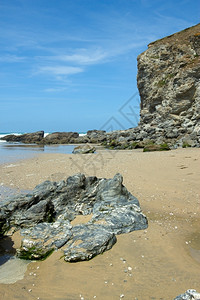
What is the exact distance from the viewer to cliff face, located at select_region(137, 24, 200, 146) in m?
33.5

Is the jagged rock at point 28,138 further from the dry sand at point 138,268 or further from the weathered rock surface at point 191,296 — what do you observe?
the weathered rock surface at point 191,296

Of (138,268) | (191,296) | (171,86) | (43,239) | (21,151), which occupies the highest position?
(171,86)

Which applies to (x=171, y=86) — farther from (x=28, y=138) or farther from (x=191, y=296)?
(x=28, y=138)

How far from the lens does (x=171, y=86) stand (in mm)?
38031

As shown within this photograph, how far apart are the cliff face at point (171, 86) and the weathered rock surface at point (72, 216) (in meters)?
21.7

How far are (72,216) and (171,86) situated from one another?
3516cm

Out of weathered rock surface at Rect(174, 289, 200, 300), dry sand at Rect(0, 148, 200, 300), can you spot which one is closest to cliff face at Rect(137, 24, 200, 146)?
dry sand at Rect(0, 148, 200, 300)

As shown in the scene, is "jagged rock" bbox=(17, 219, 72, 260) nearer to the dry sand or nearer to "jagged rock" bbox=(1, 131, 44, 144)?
the dry sand

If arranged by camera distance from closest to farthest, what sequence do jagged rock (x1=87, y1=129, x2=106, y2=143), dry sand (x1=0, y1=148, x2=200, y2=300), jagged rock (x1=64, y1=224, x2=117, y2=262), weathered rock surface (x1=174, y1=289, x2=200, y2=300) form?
weathered rock surface (x1=174, y1=289, x2=200, y2=300) < dry sand (x1=0, y1=148, x2=200, y2=300) < jagged rock (x1=64, y1=224, x2=117, y2=262) < jagged rock (x1=87, y1=129, x2=106, y2=143)

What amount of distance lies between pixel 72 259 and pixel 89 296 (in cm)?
100

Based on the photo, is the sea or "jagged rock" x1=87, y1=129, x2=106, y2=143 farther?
"jagged rock" x1=87, y1=129, x2=106, y2=143

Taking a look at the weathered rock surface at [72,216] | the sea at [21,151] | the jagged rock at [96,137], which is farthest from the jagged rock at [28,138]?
the weathered rock surface at [72,216]

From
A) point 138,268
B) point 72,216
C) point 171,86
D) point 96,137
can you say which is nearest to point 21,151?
point 171,86

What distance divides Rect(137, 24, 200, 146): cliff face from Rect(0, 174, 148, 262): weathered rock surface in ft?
71.0
